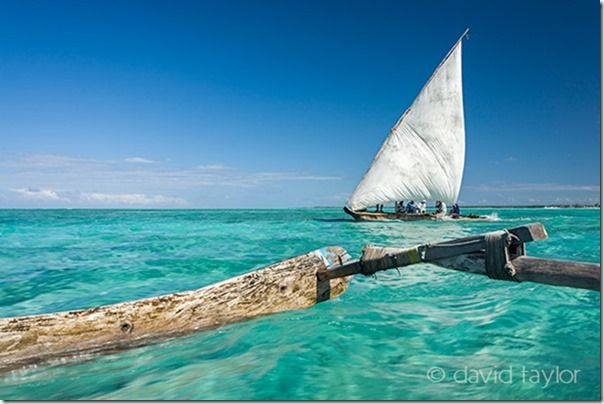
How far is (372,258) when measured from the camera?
523 centimetres

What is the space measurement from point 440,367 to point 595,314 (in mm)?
3434

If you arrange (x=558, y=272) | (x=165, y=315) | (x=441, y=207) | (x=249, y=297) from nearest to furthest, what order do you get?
(x=558, y=272)
(x=165, y=315)
(x=249, y=297)
(x=441, y=207)

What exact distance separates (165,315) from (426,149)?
111 ft

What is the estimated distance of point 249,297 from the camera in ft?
18.2

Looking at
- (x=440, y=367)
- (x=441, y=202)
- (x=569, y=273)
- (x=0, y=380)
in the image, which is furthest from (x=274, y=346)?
(x=441, y=202)

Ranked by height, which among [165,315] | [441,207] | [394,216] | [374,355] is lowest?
[374,355]

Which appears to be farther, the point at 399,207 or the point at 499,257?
the point at 399,207

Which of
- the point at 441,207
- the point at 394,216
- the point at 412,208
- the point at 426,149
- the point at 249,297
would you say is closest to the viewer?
the point at 249,297

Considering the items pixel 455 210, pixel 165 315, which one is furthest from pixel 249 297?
pixel 455 210

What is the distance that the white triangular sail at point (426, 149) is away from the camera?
35.4m

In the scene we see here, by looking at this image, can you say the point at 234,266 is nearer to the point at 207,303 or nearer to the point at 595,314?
the point at 207,303

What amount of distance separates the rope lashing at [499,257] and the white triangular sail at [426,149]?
33.1m

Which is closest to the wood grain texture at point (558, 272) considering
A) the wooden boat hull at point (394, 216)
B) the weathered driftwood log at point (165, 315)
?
the weathered driftwood log at point (165, 315)

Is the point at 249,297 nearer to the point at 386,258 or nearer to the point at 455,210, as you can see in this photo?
the point at 386,258
